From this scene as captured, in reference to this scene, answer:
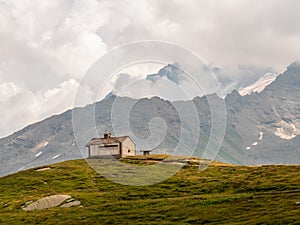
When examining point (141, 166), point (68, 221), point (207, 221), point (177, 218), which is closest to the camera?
point (207, 221)

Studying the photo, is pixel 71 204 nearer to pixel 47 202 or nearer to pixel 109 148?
→ pixel 47 202

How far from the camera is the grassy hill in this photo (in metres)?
81.9

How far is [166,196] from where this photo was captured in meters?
119

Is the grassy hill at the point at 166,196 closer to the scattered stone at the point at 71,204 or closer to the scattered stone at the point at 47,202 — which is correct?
the scattered stone at the point at 71,204

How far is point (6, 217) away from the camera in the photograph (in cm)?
10562

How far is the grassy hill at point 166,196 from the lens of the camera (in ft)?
269

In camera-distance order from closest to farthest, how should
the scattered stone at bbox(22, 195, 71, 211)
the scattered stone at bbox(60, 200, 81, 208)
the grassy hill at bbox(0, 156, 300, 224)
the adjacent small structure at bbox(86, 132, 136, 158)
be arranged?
1. the grassy hill at bbox(0, 156, 300, 224)
2. the scattered stone at bbox(60, 200, 81, 208)
3. the scattered stone at bbox(22, 195, 71, 211)
4. the adjacent small structure at bbox(86, 132, 136, 158)

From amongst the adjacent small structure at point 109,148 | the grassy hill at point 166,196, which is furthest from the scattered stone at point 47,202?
the adjacent small structure at point 109,148

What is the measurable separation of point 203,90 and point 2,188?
7715 centimetres

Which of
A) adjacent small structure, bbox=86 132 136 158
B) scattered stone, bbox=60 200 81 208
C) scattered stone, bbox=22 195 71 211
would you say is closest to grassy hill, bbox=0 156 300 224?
scattered stone, bbox=60 200 81 208

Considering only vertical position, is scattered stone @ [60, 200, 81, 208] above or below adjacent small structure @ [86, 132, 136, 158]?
below

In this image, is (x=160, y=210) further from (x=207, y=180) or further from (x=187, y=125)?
(x=207, y=180)

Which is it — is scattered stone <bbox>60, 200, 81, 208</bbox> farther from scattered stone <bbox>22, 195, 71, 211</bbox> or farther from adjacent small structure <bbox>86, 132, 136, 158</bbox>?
adjacent small structure <bbox>86, 132, 136, 158</bbox>

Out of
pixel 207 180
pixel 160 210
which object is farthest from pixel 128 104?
pixel 207 180
